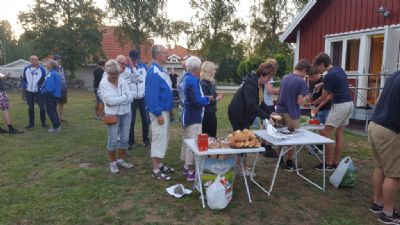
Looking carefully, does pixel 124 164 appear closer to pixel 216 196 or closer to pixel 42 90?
pixel 216 196

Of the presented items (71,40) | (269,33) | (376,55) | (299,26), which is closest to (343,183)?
(376,55)

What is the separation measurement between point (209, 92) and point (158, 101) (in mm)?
746

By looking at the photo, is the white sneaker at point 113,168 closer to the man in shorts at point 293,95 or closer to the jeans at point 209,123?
the jeans at point 209,123

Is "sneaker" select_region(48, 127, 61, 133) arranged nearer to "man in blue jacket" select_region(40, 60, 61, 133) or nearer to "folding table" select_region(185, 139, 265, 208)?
"man in blue jacket" select_region(40, 60, 61, 133)

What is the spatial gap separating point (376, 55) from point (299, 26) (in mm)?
3057

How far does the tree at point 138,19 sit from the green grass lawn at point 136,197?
20.8 m

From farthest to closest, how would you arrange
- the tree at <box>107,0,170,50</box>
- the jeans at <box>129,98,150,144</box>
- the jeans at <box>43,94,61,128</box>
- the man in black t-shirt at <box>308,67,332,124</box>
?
the tree at <box>107,0,170,50</box>
the jeans at <box>43,94,61,128</box>
the jeans at <box>129,98,150,144</box>
the man in black t-shirt at <box>308,67,332,124</box>

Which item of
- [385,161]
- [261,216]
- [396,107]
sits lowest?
[261,216]

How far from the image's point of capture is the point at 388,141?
339cm

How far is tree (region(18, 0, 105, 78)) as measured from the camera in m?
27.1

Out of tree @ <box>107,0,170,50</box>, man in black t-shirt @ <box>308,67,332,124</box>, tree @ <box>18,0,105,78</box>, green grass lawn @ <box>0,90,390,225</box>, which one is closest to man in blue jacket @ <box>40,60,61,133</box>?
green grass lawn @ <box>0,90,390,225</box>

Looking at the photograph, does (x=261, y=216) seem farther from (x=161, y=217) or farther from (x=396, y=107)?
(x=396, y=107)

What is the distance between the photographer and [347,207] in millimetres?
3988

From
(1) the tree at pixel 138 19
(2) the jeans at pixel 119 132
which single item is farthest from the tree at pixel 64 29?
(2) the jeans at pixel 119 132
